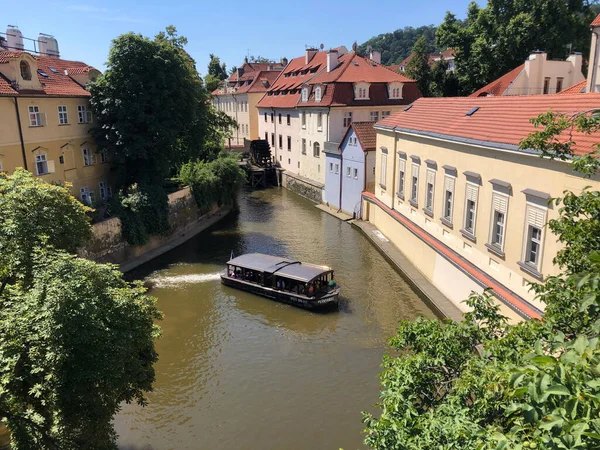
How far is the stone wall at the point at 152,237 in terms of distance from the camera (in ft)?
67.1

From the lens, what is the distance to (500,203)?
12992 mm

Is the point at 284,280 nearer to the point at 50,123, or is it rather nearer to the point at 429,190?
the point at 429,190

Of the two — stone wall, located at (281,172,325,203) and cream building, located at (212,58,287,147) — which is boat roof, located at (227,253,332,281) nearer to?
stone wall, located at (281,172,325,203)

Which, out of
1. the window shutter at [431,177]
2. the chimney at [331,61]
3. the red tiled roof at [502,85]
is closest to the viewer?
the window shutter at [431,177]

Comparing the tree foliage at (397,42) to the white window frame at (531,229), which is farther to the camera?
the tree foliage at (397,42)

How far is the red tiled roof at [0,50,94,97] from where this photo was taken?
20.9 metres

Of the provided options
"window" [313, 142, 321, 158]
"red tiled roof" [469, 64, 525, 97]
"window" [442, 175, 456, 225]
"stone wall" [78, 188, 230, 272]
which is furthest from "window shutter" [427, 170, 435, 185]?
A: "window" [313, 142, 321, 158]

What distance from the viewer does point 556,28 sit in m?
35.3

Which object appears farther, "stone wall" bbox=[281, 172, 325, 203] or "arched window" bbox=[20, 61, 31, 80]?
"stone wall" bbox=[281, 172, 325, 203]

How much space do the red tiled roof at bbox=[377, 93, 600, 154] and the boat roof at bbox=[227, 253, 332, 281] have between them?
6.67m

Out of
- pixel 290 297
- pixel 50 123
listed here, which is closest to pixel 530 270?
pixel 290 297

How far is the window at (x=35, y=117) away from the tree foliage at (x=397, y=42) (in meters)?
136

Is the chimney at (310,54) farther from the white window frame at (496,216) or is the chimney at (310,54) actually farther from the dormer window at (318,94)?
the white window frame at (496,216)

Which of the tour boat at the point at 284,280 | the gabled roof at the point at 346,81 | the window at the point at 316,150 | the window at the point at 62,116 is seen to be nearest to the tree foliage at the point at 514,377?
the tour boat at the point at 284,280
